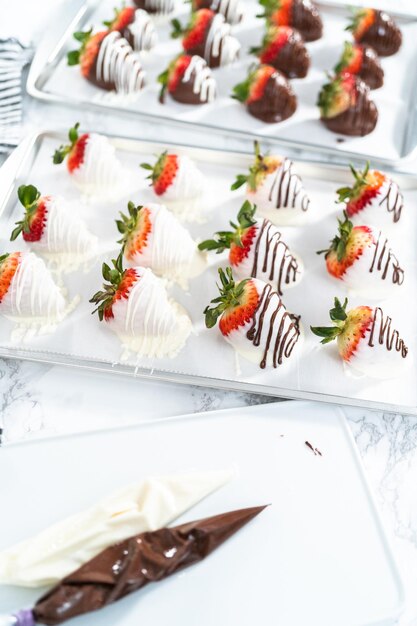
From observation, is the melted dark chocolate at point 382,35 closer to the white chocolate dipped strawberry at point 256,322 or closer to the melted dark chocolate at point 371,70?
the melted dark chocolate at point 371,70

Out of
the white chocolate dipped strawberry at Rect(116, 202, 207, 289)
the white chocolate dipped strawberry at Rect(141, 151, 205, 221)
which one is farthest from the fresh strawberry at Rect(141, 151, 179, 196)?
the white chocolate dipped strawberry at Rect(116, 202, 207, 289)

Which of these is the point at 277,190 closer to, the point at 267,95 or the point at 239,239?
the point at 239,239

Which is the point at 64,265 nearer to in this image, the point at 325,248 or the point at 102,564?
the point at 325,248

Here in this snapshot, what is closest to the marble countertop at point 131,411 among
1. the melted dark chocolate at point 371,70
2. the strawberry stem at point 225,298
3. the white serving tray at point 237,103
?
the strawberry stem at point 225,298

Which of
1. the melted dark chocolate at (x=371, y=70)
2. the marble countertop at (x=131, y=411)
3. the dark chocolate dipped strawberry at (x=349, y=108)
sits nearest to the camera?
the marble countertop at (x=131, y=411)

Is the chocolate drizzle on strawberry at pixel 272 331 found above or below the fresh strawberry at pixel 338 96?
below

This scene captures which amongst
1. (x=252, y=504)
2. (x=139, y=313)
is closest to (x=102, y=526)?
(x=252, y=504)

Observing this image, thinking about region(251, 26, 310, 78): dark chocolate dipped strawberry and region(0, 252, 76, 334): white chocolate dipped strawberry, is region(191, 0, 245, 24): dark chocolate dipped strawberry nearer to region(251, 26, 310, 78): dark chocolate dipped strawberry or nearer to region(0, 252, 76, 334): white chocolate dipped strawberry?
region(251, 26, 310, 78): dark chocolate dipped strawberry
